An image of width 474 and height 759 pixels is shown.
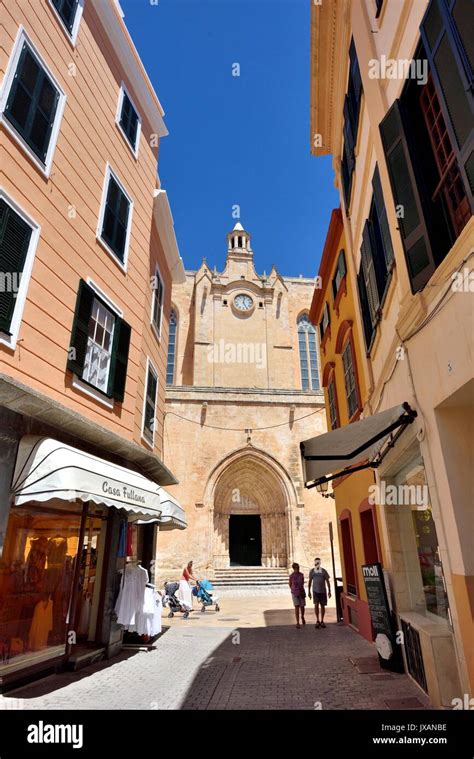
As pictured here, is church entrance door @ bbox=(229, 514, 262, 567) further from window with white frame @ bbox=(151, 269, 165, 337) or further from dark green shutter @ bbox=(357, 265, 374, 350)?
dark green shutter @ bbox=(357, 265, 374, 350)

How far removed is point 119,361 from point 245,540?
17.7m

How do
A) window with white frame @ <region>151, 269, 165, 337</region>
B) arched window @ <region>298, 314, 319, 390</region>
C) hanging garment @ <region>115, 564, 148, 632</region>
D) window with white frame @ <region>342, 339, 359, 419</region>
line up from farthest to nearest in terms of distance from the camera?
arched window @ <region>298, 314, 319, 390</region>
window with white frame @ <region>151, 269, 165, 337</region>
window with white frame @ <region>342, 339, 359, 419</region>
hanging garment @ <region>115, 564, 148, 632</region>

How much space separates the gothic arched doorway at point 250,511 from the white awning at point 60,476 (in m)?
→ 16.1

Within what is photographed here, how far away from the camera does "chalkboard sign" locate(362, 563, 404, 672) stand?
6395mm

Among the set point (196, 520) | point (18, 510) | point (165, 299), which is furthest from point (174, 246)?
point (196, 520)

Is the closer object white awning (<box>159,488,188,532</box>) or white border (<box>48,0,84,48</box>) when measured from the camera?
white border (<box>48,0,84,48</box>)

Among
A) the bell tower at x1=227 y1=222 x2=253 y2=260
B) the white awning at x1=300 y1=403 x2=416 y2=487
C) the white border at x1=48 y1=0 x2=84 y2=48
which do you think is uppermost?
the bell tower at x1=227 y1=222 x2=253 y2=260

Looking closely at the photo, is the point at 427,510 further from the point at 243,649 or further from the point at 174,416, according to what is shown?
the point at 174,416

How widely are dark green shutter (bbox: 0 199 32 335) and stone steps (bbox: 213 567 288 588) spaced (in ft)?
58.2

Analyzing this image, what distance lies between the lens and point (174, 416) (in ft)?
74.8

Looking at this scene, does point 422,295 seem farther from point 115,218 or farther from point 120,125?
point 120,125

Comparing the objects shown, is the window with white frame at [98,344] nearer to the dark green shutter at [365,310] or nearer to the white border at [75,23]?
the white border at [75,23]

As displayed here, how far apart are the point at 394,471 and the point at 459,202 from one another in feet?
14.1

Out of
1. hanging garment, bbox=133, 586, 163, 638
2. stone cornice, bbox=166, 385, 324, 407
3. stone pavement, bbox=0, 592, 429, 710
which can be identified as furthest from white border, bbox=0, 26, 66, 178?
stone cornice, bbox=166, 385, 324, 407
